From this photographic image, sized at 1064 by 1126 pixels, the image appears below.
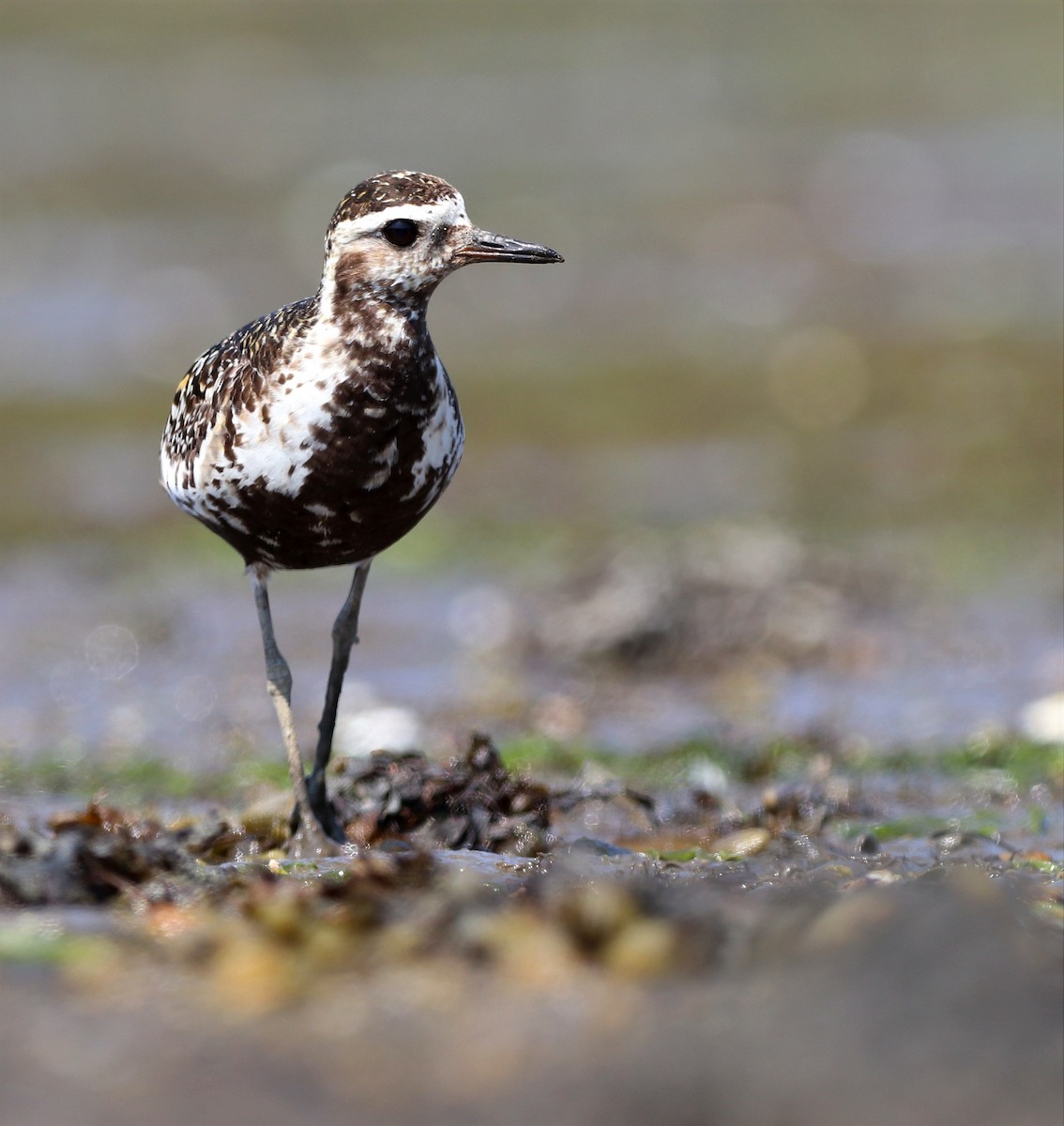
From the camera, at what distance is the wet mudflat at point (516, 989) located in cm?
302

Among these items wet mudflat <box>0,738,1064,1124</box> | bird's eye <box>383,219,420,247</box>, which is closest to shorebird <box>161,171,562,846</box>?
bird's eye <box>383,219,420,247</box>

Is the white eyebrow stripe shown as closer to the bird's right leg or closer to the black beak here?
the black beak

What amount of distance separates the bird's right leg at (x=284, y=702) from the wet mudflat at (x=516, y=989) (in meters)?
0.63

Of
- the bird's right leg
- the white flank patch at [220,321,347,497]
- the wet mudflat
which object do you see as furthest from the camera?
the bird's right leg

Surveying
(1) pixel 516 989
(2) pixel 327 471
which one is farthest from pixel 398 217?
(1) pixel 516 989

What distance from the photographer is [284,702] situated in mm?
5844

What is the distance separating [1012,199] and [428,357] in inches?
638

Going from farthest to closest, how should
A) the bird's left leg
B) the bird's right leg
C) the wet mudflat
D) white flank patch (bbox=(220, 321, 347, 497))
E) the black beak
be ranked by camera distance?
the bird's left leg
the bird's right leg
the black beak
white flank patch (bbox=(220, 321, 347, 497))
the wet mudflat

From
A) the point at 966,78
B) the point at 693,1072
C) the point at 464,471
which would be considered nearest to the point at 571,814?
the point at 693,1072

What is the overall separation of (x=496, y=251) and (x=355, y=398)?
612 mm

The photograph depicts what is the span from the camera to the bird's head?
505 cm

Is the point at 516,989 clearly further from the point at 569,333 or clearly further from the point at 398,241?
the point at 569,333

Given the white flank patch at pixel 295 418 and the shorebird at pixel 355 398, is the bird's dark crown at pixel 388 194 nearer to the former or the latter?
the shorebird at pixel 355 398

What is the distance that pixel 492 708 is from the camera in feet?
25.7
